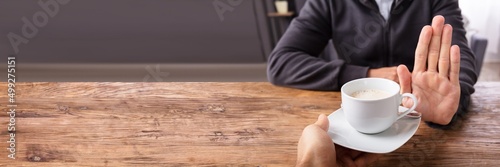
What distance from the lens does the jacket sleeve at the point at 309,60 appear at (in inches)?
38.7

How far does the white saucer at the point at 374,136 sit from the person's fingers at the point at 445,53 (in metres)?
0.13

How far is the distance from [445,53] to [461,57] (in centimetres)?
25

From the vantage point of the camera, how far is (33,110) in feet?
2.95

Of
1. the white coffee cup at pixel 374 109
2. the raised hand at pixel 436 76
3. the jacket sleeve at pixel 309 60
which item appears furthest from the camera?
the jacket sleeve at pixel 309 60

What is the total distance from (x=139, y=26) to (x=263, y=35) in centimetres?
84

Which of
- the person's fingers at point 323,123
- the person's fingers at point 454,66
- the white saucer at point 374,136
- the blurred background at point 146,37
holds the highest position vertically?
the person's fingers at point 454,66

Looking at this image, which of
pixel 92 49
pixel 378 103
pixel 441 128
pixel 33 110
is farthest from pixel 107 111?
pixel 92 49

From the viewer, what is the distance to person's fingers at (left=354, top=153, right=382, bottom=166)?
65 centimetres

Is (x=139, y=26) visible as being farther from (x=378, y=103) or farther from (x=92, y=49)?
(x=378, y=103)

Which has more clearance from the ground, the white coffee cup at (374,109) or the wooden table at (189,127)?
the white coffee cup at (374,109)

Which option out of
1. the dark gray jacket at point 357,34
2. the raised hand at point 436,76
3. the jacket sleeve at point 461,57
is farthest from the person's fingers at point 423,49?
the dark gray jacket at point 357,34

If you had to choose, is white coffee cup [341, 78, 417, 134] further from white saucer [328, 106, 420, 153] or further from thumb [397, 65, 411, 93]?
thumb [397, 65, 411, 93]

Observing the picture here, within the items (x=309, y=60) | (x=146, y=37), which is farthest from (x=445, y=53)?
(x=146, y=37)

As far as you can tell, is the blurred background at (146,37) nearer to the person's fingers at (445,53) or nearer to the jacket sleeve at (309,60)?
the jacket sleeve at (309,60)
